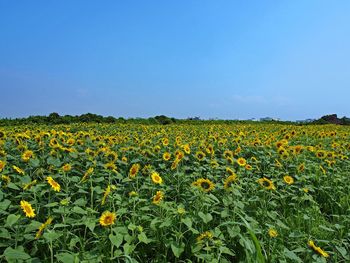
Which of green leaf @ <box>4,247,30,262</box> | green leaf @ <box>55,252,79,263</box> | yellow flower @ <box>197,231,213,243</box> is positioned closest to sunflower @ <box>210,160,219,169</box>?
yellow flower @ <box>197,231,213,243</box>

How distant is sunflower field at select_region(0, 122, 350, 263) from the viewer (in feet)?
9.52

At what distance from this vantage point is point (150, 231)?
10.7ft

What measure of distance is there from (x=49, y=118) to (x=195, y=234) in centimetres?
1435

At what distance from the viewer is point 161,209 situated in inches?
136

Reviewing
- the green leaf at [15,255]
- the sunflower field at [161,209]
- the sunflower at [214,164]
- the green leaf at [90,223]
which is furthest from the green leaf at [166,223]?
the sunflower at [214,164]

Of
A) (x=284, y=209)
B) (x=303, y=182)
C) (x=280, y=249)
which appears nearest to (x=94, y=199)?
(x=280, y=249)

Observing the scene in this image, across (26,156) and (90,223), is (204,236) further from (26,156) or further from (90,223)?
(26,156)

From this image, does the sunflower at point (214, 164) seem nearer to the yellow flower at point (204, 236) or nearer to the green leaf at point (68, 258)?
the yellow flower at point (204, 236)

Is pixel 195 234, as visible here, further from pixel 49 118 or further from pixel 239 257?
pixel 49 118

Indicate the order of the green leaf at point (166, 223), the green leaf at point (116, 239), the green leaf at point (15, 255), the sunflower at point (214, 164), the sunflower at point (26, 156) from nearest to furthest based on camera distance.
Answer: the green leaf at point (15, 255), the green leaf at point (116, 239), the green leaf at point (166, 223), the sunflower at point (26, 156), the sunflower at point (214, 164)

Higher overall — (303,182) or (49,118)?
(49,118)

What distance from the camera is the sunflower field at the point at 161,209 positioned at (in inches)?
114

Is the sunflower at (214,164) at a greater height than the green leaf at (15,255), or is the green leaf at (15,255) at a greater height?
the sunflower at (214,164)

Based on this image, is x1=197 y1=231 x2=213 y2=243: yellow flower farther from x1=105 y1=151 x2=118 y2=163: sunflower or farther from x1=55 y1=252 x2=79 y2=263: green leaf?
x1=105 y1=151 x2=118 y2=163: sunflower
